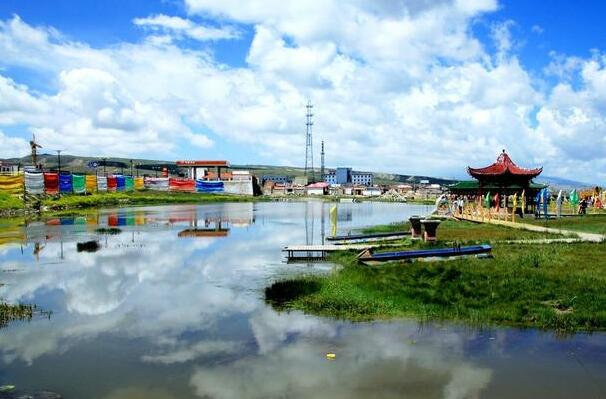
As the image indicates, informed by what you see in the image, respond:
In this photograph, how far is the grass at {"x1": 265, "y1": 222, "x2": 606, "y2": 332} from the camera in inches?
633

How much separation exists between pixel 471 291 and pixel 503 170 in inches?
2022

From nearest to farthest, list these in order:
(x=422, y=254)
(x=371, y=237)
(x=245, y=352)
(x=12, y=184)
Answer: (x=245, y=352)
(x=422, y=254)
(x=371, y=237)
(x=12, y=184)

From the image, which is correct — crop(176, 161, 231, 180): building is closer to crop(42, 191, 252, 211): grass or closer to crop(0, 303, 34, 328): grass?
crop(42, 191, 252, 211): grass

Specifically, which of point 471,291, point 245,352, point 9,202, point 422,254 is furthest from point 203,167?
point 245,352

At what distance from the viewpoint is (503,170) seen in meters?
65.9

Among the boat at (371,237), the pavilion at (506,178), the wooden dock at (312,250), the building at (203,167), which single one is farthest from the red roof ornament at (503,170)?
the building at (203,167)

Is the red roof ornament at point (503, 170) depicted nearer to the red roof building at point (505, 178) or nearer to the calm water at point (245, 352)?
the red roof building at point (505, 178)

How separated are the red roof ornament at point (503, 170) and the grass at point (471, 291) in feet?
138

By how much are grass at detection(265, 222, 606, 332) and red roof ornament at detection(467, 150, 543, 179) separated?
138 ft

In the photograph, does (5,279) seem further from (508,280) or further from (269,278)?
(508,280)

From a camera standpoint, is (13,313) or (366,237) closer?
(13,313)

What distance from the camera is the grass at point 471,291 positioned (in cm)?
1608

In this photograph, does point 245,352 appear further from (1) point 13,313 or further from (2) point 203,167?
(2) point 203,167

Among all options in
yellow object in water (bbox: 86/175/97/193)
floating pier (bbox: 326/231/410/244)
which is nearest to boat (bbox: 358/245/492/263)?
floating pier (bbox: 326/231/410/244)
